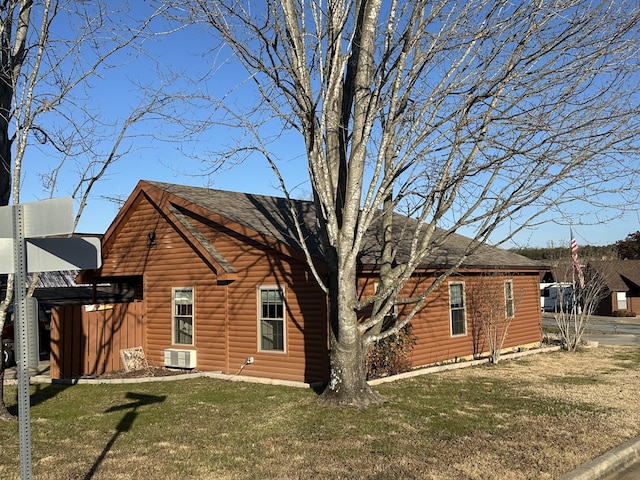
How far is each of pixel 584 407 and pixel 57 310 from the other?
479 inches

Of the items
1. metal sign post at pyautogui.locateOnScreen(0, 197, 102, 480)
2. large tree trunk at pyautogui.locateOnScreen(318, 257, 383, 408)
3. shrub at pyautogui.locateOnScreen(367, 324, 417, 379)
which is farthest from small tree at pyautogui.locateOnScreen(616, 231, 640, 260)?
metal sign post at pyautogui.locateOnScreen(0, 197, 102, 480)

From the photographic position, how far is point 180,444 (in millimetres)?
7688

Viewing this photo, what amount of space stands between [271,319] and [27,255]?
9912 mm

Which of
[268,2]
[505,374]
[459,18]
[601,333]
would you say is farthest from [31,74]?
[601,333]

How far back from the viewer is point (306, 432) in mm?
8188

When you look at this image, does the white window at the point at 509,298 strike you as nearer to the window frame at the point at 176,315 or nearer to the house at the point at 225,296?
the house at the point at 225,296

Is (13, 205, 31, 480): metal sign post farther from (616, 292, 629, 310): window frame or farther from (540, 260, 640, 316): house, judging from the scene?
(616, 292, 629, 310): window frame

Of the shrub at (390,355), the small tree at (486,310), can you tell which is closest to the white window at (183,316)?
the shrub at (390,355)

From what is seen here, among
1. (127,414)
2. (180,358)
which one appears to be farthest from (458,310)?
(127,414)

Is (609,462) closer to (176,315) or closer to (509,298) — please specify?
(176,315)

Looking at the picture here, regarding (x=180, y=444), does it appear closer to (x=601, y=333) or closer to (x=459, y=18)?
(x=459, y=18)

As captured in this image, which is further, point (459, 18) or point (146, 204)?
point (146, 204)

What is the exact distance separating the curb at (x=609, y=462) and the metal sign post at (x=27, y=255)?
17.1 feet

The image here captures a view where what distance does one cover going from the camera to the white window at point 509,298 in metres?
19.2
